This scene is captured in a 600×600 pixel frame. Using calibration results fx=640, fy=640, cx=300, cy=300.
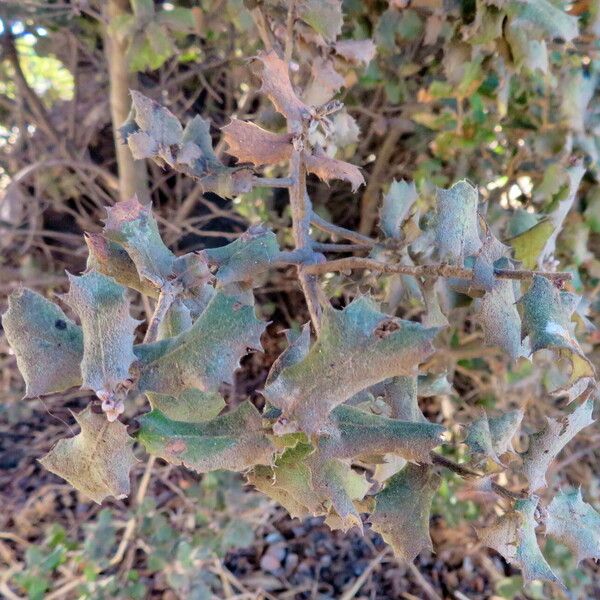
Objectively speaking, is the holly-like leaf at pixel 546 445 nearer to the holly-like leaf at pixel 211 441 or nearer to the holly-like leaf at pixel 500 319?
the holly-like leaf at pixel 500 319

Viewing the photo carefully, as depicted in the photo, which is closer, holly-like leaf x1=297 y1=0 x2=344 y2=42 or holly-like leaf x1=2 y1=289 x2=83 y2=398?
holly-like leaf x1=2 y1=289 x2=83 y2=398

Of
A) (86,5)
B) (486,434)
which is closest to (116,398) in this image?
(486,434)

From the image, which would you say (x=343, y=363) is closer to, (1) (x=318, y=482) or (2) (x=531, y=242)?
(1) (x=318, y=482)

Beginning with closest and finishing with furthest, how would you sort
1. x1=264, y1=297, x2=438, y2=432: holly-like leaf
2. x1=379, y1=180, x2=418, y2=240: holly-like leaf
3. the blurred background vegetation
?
x1=264, y1=297, x2=438, y2=432: holly-like leaf, x1=379, y1=180, x2=418, y2=240: holly-like leaf, the blurred background vegetation

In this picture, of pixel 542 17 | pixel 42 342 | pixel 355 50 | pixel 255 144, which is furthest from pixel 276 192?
pixel 42 342

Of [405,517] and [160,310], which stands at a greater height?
[160,310]

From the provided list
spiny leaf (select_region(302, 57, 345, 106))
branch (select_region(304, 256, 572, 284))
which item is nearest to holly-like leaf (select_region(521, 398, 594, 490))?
branch (select_region(304, 256, 572, 284))

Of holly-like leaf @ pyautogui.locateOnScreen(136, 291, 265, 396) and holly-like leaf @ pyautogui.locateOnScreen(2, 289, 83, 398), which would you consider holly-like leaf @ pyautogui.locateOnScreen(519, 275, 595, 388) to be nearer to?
holly-like leaf @ pyautogui.locateOnScreen(136, 291, 265, 396)
